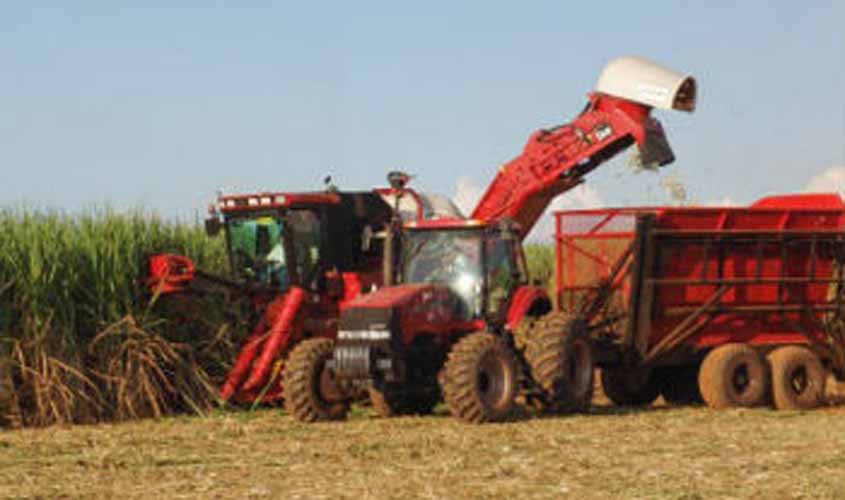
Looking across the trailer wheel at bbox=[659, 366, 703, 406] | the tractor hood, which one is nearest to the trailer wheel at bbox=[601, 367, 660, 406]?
the trailer wheel at bbox=[659, 366, 703, 406]

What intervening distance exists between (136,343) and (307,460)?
4.47 metres

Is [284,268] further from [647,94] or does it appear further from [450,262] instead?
[647,94]

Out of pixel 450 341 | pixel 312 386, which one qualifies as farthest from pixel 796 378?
pixel 312 386

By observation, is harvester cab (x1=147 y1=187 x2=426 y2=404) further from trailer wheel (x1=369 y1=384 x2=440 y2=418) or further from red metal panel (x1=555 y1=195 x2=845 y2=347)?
red metal panel (x1=555 y1=195 x2=845 y2=347)

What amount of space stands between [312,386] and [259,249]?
3.15m

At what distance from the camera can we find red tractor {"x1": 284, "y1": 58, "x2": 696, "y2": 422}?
13.0m

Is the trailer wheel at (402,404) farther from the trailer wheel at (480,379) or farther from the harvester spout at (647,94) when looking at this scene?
the harvester spout at (647,94)

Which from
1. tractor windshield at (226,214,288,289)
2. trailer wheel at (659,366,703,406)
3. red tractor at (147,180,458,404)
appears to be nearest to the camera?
red tractor at (147,180,458,404)

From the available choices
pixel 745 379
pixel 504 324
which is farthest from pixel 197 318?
pixel 745 379

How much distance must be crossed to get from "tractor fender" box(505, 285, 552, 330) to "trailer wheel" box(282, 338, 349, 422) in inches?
69.4

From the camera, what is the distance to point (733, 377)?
15336 millimetres

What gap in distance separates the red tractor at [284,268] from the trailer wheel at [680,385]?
3485 millimetres

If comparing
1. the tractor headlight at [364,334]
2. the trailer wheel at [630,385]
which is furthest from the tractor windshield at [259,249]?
the trailer wheel at [630,385]

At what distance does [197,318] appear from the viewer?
1550 cm
